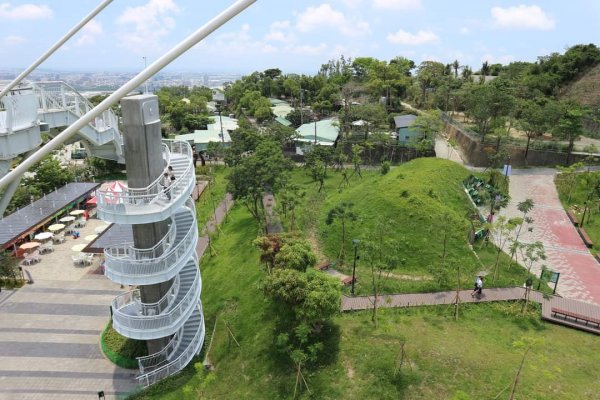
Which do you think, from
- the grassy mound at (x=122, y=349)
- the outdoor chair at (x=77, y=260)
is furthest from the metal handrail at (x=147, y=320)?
the outdoor chair at (x=77, y=260)

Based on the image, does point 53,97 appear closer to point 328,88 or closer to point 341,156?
point 341,156

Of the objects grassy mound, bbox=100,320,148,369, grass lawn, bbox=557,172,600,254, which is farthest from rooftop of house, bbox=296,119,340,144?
grassy mound, bbox=100,320,148,369

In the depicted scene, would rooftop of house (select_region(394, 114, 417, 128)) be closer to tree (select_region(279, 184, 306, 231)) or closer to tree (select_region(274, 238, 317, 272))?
tree (select_region(279, 184, 306, 231))

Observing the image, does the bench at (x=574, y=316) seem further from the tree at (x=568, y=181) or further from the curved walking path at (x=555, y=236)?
the tree at (x=568, y=181)

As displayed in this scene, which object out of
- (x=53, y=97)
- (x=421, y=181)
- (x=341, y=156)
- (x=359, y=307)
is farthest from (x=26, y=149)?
(x=341, y=156)

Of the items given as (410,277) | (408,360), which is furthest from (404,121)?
(408,360)

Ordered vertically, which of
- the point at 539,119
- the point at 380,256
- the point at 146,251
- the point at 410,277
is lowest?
the point at 410,277

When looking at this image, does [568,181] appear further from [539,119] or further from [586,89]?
[586,89]
